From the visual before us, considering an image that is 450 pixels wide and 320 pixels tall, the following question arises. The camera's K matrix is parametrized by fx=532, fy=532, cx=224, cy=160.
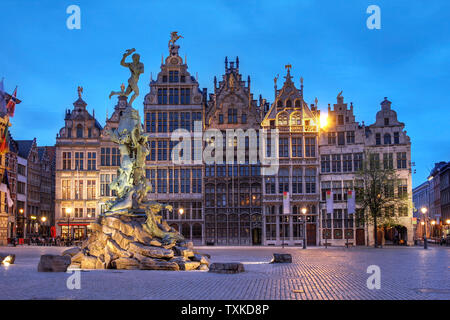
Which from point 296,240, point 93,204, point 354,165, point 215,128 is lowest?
point 296,240

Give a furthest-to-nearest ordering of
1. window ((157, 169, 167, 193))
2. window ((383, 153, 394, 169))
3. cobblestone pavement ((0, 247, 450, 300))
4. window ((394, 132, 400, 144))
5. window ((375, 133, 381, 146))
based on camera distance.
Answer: window ((157, 169, 167, 193)), window ((375, 133, 381, 146)), window ((394, 132, 400, 144)), window ((383, 153, 394, 169)), cobblestone pavement ((0, 247, 450, 300))

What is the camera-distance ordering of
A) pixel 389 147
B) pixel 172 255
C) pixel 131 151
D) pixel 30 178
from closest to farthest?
pixel 172 255 → pixel 131 151 → pixel 389 147 → pixel 30 178

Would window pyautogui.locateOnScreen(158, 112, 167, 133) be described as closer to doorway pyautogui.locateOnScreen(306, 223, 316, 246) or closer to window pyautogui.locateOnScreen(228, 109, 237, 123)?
window pyautogui.locateOnScreen(228, 109, 237, 123)

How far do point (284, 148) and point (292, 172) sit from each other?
9.38 feet

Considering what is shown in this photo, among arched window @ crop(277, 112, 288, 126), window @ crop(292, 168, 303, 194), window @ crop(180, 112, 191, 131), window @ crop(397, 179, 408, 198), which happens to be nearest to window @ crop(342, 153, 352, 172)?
window @ crop(292, 168, 303, 194)

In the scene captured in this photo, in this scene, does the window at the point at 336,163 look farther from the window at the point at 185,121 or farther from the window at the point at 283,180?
the window at the point at 185,121

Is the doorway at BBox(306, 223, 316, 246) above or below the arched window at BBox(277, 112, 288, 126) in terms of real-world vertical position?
below

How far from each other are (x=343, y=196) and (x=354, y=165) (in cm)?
366

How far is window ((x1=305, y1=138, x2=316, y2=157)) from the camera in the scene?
5978cm

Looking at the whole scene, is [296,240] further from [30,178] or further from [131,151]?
[30,178]

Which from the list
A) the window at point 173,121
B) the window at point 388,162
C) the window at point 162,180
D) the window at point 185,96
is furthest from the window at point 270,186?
the window at point 185,96

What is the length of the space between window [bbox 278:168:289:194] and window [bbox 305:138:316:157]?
3.12 metres
